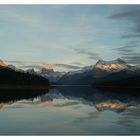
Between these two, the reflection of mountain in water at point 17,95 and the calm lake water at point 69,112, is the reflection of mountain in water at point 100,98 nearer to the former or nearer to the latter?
the calm lake water at point 69,112

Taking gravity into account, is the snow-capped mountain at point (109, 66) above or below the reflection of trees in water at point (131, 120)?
above

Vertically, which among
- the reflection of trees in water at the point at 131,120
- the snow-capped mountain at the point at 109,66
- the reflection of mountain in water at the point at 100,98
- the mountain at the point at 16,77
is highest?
the snow-capped mountain at the point at 109,66

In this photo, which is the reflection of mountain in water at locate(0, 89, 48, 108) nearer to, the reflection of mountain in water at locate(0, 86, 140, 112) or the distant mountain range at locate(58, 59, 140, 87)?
the reflection of mountain in water at locate(0, 86, 140, 112)

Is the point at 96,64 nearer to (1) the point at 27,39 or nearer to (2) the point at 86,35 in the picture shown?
(2) the point at 86,35

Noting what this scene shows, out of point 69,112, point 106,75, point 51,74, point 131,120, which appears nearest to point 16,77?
point 51,74

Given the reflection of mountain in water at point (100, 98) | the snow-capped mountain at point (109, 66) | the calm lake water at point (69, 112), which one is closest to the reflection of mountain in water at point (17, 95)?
the calm lake water at point (69, 112)

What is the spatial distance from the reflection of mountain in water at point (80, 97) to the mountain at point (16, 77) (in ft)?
0.28

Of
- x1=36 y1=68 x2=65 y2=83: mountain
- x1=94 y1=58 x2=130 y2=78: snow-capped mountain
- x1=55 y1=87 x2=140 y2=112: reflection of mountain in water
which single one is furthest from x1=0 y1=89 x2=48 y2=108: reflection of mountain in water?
x1=94 y1=58 x2=130 y2=78: snow-capped mountain

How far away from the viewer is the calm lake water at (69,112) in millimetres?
4406

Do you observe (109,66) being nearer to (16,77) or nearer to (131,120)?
(131,120)

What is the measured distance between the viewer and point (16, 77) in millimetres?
4645

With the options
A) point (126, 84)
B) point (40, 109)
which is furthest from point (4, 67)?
point (126, 84)

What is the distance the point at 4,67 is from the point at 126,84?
3.62ft

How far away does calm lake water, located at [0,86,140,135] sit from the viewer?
4406 millimetres
